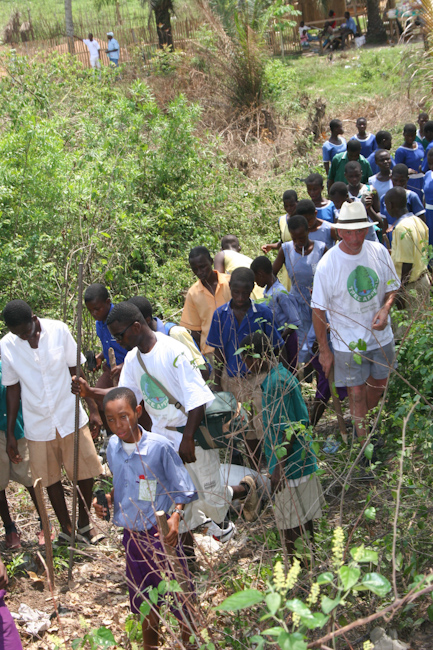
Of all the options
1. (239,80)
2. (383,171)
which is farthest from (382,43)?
(383,171)

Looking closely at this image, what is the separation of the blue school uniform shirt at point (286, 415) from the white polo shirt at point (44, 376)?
5.03ft

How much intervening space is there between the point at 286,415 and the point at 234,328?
44.7 inches

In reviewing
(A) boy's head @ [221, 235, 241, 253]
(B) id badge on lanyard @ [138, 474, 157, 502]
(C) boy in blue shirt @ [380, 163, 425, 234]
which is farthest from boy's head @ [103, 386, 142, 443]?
(C) boy in blue shirt @ [380, 163, 425, 234]

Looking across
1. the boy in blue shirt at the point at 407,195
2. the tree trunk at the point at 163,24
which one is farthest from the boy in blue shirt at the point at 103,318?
Result: the tree trunk at the point at 163,24

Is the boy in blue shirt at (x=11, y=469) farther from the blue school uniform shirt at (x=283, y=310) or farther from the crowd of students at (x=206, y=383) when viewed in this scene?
the blue school uniform shirt at (x=283, y=310)

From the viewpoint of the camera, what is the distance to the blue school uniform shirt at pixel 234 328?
4.77 m

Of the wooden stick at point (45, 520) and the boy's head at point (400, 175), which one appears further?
the boy's head at point (400, 175)

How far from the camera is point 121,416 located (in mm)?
3475

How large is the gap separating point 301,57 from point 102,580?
2417 centimetres

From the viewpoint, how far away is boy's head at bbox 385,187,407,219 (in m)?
5.95

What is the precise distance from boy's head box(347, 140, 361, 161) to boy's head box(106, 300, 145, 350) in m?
5.32

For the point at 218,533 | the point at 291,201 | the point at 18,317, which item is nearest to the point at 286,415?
the point at 218,533

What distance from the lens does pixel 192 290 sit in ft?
18.5

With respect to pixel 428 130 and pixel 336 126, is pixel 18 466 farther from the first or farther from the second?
pixel 428 130
